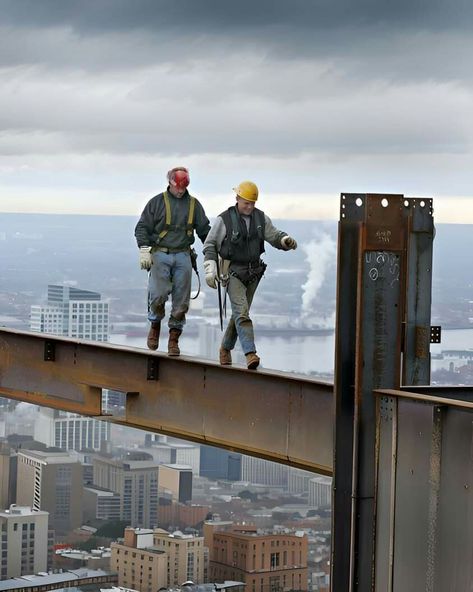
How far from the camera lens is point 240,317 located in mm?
12477

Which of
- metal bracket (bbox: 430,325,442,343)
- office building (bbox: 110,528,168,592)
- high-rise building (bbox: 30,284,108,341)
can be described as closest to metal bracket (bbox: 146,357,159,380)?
metal bracket (bbox: 430,325,442,343)

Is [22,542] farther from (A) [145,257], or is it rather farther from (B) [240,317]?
(B) [240,317]

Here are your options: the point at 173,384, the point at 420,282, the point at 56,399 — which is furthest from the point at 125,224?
the point at 420,282

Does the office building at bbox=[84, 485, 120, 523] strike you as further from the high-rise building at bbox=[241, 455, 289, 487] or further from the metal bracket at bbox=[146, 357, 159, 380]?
the metal bracket at bbox=[146, 357, 159, 380]

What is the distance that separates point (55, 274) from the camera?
111ft

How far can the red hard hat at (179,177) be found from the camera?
1314cm

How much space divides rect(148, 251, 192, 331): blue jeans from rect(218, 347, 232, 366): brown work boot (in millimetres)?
1061

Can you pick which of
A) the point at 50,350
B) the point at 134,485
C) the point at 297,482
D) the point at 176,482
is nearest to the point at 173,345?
the point at 50,350

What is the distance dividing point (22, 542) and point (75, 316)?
16085 millimetres

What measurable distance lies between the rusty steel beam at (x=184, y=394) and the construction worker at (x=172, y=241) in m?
0.51

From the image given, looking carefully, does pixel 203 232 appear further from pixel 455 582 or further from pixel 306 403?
pixel 455 582

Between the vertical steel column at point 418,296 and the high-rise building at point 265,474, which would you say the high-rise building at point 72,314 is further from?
the high-rise building at point 265,474

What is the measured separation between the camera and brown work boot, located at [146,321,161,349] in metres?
13.8

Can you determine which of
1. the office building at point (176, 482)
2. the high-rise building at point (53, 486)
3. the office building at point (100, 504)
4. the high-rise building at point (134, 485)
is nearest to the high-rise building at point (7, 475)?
the high-rise building at point (53, 486)
